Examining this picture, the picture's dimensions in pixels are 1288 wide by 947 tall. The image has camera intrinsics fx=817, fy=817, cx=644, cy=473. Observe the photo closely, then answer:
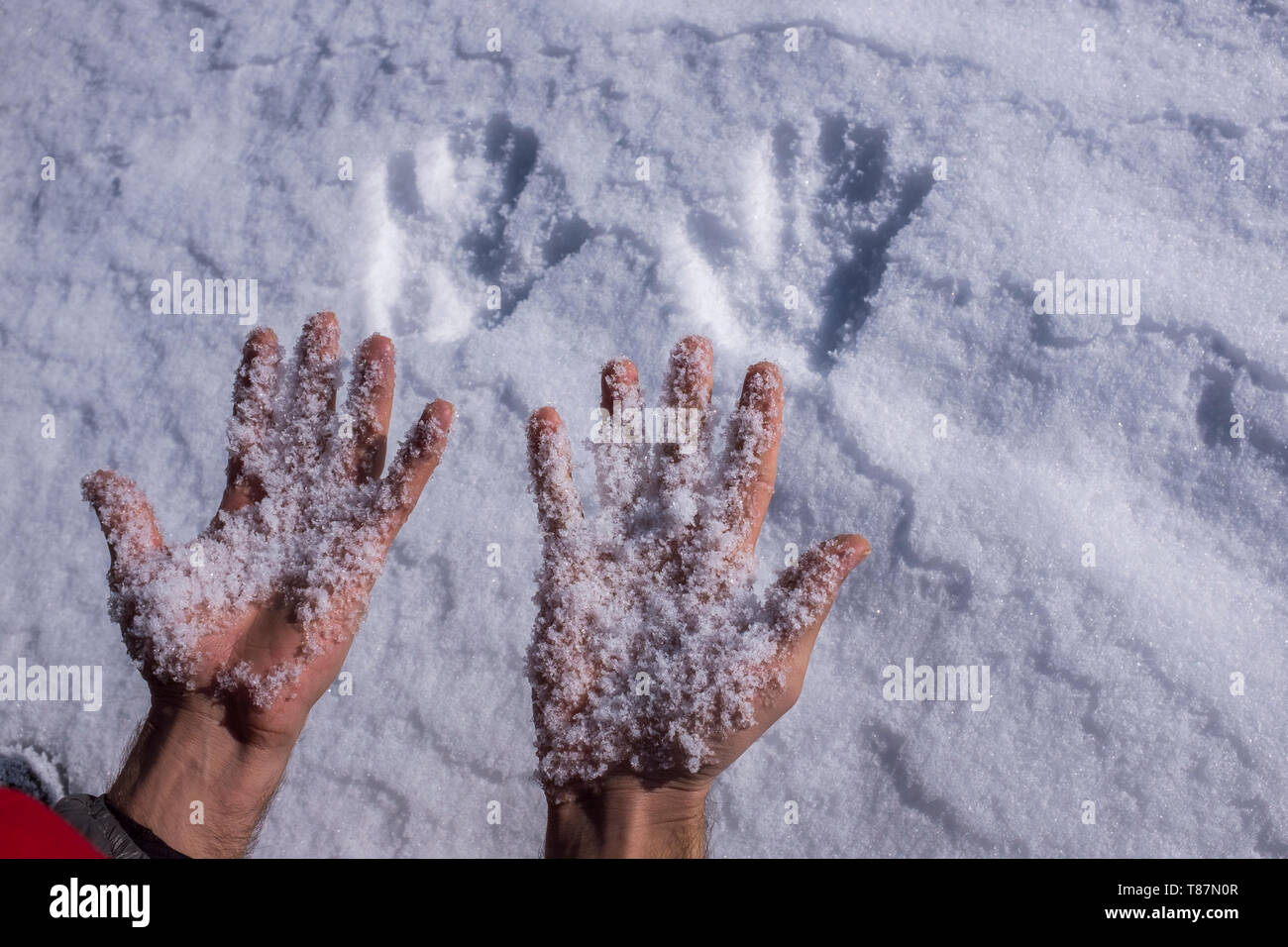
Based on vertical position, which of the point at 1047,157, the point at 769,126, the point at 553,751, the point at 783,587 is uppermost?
the point at 769,126

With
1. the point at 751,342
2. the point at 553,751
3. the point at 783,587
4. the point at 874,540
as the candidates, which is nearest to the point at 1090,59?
the point at 751,342

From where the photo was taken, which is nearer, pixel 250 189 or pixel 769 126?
pixel 769 126

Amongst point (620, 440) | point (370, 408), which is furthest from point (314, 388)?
point (620, 440)

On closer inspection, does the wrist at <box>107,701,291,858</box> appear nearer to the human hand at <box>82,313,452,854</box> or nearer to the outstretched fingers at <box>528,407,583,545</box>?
the human hand at <box>82,313,452,854</box>

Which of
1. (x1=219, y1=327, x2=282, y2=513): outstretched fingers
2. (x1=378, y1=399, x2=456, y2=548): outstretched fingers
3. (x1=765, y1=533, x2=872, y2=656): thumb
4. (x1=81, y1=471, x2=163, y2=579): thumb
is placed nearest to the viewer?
(x1=765, y1=533, x2=872, y2=656): thumb

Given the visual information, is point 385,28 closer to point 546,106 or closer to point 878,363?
point 546,106

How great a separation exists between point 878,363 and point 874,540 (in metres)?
0.50

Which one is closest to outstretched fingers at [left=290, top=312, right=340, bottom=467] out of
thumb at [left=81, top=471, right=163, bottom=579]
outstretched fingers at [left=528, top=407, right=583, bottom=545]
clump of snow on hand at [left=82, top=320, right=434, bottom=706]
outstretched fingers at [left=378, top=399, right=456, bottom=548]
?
clump of snow on hand at [left=82, top=320, right=434, bottom=706]

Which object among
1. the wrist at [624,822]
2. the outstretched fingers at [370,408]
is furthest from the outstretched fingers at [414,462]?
the wrist at [624,822]

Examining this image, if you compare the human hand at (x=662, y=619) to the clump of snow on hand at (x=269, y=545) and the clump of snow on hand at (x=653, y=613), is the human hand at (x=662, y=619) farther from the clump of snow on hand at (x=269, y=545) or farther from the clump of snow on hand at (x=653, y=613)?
the clump of snow on hand at (x=269, y=545)

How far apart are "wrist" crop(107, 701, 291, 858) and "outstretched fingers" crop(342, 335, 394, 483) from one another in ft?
2.23

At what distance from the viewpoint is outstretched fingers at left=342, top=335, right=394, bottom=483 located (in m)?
1.96

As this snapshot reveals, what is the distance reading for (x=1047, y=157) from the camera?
2.39 m

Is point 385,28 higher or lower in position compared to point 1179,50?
higher
